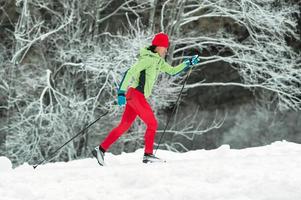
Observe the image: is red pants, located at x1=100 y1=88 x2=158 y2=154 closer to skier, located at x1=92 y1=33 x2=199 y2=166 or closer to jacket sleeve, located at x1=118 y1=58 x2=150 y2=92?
skier, located at x1=92 y1=33 x2=199 y2=166

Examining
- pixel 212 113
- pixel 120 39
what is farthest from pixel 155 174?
pixel 212 113

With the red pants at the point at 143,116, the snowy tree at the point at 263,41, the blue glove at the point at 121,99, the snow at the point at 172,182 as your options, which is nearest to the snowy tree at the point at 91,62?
the snowy tree at the point at 263,41

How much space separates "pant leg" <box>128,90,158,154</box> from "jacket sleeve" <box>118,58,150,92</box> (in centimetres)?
24

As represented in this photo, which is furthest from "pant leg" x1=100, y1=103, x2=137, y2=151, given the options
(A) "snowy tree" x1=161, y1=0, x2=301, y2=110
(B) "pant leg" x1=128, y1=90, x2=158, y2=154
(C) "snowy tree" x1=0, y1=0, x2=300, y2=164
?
(A) "snowy tree" x1=161, y1=0, x2=301, y2=110

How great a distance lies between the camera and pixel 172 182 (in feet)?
16.6

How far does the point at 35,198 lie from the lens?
15.2ft

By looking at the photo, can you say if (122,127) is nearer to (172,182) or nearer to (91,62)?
(172,182)

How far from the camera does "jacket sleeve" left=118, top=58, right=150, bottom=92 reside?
261 inches

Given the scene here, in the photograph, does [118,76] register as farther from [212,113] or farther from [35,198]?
[212,113]

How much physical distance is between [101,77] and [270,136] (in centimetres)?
1301

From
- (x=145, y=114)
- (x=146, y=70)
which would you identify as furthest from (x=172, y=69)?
(x=145, y=114)

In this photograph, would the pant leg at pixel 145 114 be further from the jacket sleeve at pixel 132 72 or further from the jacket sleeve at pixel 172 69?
the jacket sleeve at pixel 172 69

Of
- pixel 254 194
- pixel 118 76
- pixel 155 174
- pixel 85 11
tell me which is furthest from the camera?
pixel 85 11

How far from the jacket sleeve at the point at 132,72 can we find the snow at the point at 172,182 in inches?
47.2
